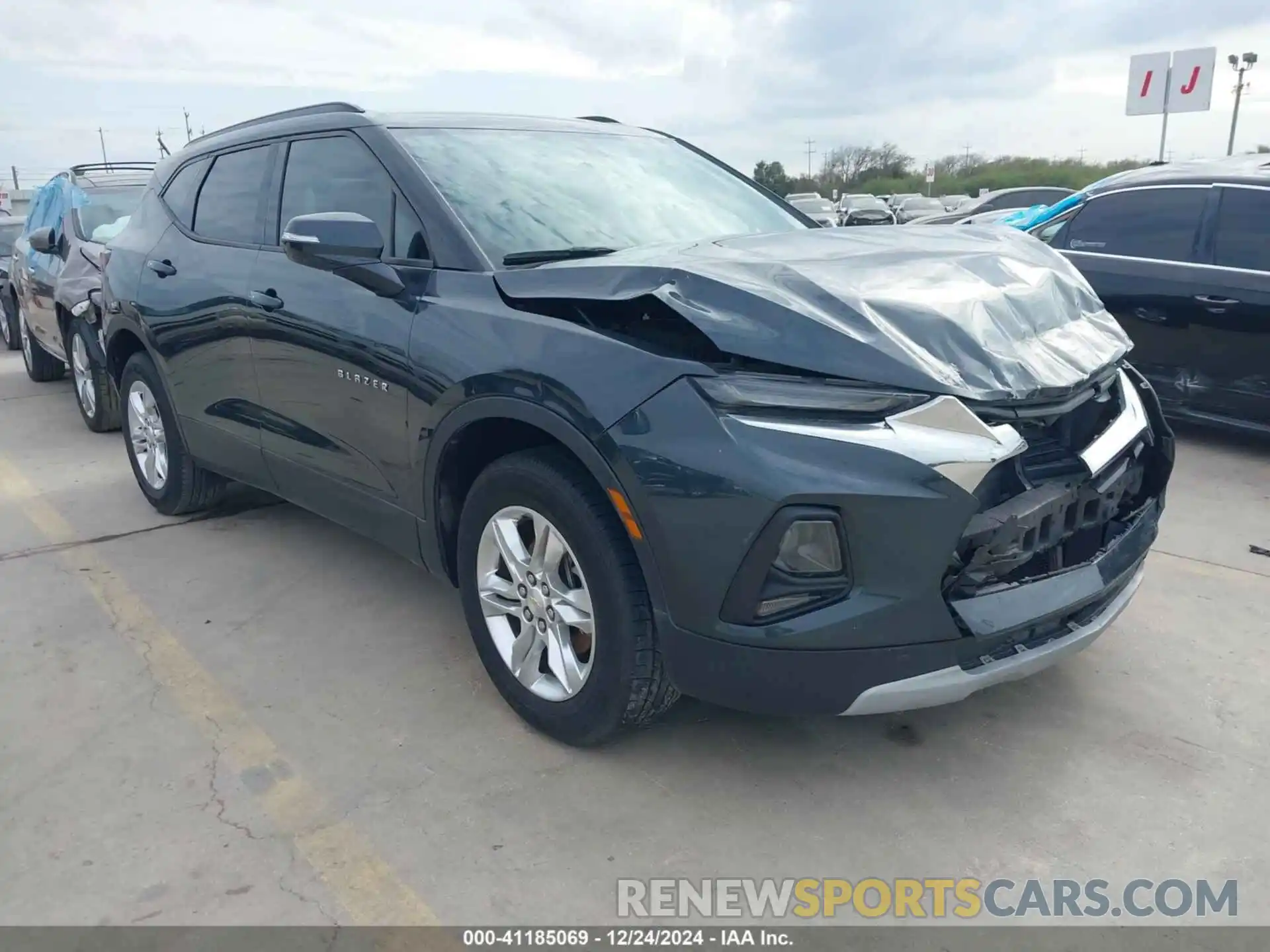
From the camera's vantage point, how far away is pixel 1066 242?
21.7ft

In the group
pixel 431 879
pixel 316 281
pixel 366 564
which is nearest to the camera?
pixel 431 879

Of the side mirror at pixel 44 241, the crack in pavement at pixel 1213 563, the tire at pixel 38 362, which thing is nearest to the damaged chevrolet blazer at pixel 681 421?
the crack in pavement at pixel 1213 563

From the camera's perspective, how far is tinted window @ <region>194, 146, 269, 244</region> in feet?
13.3

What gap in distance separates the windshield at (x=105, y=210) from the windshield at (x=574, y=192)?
184 inches

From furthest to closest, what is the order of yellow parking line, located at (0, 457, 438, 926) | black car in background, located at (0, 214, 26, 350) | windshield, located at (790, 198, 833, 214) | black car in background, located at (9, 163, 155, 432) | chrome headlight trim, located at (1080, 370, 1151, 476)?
windshield, located at (790, 198, 833, 214)
black car in background, located at (0, 214, 26, 350)
black car in background, located at (9, 163, 155, 432)
chrome headlight trim, located at (1080, 370, 1151, 476)
yellow parking line, located at (0, 457, 438, 926)

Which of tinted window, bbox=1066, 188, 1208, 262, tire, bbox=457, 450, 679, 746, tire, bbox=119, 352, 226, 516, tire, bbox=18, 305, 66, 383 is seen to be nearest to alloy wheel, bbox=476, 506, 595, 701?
tire, bbox=457, 450, 679, 746

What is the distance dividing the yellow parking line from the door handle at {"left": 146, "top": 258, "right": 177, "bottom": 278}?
52.4 inches

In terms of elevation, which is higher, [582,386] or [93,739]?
[582,386]

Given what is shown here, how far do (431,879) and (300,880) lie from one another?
316mm

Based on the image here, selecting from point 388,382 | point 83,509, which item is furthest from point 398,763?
point 83,509

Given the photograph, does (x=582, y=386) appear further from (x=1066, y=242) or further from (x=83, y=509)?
(x=1066, y=242)

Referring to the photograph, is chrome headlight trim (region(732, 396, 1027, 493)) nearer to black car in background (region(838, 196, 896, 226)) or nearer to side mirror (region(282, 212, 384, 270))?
side mirror (region(282, 212, 384, 270))

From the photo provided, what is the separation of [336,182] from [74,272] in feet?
13.9

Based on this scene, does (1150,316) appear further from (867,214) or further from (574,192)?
(867,214)
